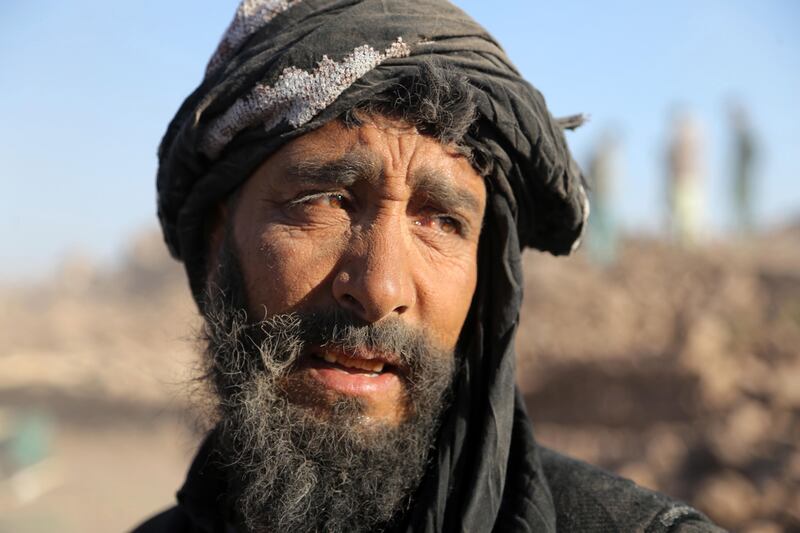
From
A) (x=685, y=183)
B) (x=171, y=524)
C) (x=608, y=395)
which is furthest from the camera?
(x=685, y=183)

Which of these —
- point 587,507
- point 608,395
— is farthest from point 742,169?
point 587,507

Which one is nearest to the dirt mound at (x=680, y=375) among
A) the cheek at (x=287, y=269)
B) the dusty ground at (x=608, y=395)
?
the dusty ground at (x=608, y=395)

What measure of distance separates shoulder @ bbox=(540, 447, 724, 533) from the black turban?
0.26ft

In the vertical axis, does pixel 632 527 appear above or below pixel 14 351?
above

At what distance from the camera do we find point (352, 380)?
2.15 meters

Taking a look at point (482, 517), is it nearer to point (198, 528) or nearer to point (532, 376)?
point (198, 528)

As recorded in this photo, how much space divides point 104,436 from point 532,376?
9.79 meters

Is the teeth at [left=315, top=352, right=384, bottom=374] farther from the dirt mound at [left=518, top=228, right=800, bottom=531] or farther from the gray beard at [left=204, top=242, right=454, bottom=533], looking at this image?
the dirt mound at [left=518, top=228, right=800, bottom=531]

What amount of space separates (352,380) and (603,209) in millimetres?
19916

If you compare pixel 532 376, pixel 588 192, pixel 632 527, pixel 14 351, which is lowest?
pixel 14 351

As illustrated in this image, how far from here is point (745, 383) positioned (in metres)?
8.50

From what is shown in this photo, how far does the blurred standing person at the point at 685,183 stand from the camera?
20641 mm

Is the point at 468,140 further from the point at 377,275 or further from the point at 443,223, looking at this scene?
the point at 377,275

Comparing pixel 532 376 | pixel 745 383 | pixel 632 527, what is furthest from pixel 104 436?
pixel 632 527
